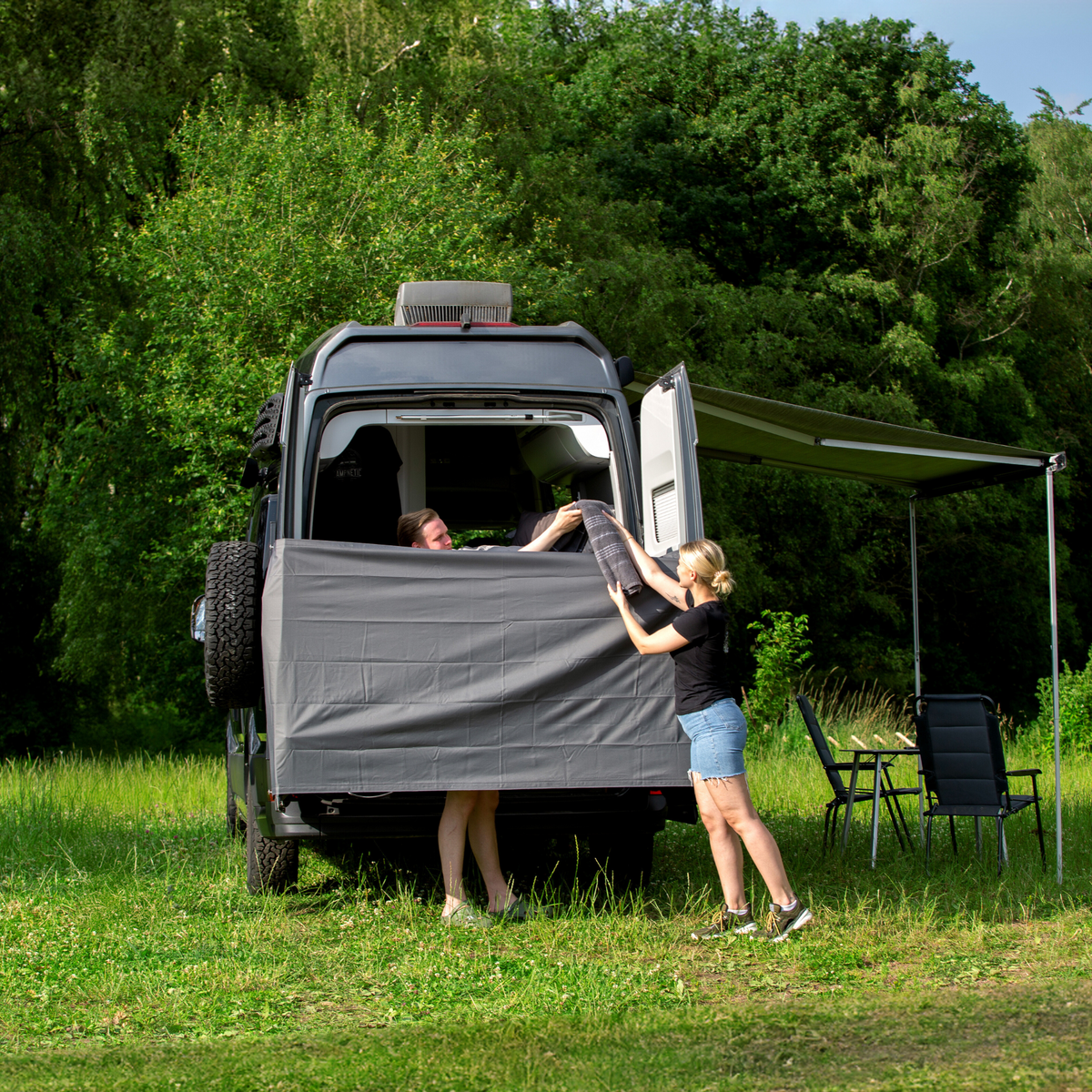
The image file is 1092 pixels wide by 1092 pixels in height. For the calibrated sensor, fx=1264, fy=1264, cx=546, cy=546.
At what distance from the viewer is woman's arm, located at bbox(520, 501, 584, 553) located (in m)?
5.85

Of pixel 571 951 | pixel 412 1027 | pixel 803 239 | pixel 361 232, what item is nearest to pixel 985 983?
pixel 571 951

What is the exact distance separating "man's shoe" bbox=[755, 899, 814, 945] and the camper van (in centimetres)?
63

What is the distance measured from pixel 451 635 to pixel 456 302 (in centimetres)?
243

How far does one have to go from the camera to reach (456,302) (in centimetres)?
703

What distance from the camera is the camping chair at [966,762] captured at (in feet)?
23.5

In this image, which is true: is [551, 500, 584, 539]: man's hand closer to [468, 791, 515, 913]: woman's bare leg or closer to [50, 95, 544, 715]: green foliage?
[468, 791, 515, 913]: woman's bare leg

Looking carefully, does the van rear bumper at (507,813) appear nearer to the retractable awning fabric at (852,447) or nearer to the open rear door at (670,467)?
the open rear door at (670,467)

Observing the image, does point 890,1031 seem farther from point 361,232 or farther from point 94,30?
point 94,30

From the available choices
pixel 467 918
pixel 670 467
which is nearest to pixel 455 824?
pixel 467 918

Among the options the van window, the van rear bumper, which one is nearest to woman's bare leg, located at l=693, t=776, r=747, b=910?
the van rear bumper

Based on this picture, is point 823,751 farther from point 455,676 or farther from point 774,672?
point 774,672

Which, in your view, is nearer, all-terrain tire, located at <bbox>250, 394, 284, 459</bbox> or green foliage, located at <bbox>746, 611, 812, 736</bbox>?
all-terrain tire, located at <bbox>250, 394, 284, 459</bbox>

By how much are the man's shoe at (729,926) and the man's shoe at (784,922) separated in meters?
0.08

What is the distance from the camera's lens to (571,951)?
17.2 feet
